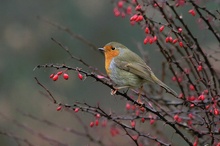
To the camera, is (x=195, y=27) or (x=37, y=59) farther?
(x=37, y=59)

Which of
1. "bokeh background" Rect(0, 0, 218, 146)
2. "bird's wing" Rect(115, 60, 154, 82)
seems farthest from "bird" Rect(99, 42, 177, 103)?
"bokeh background" Rect(0, 0, 218, 146)

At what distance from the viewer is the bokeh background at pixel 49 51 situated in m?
10.0

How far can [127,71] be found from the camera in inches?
177

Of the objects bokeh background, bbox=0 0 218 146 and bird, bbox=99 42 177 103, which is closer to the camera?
bird, bbox=99 42 177 103

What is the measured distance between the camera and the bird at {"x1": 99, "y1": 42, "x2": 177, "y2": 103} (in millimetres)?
4363

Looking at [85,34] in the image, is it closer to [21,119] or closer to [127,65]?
[21,119]

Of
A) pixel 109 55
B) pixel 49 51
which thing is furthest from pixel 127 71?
pixel 49 51

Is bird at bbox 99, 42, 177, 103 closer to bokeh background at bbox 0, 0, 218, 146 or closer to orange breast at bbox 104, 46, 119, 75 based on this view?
orange breast at bbox 104, 46, 119, 75

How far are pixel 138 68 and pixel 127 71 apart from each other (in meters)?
0.09

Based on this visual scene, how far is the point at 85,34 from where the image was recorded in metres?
11.6


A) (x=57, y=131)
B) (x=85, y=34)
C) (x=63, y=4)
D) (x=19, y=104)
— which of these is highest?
(x=63, y=4)

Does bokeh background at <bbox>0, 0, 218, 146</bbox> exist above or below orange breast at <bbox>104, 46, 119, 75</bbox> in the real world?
above

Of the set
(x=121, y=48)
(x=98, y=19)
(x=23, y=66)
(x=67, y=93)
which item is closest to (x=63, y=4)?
(x=98, y=19)

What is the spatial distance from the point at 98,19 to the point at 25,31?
1540mm
